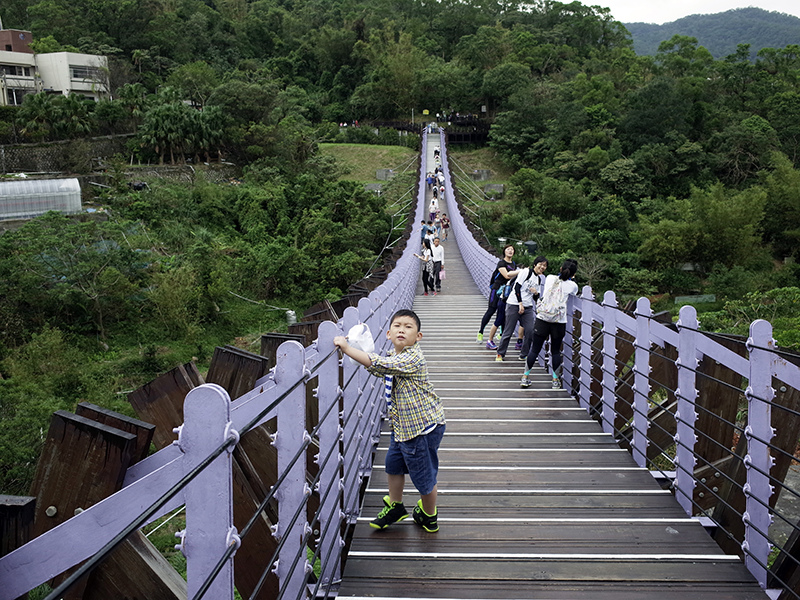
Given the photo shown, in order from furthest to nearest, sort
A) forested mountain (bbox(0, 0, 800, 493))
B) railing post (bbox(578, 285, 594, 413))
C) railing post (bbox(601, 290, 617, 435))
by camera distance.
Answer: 1. forested mountain (bbox(0, 0, 800, 493))
2. railing post (bbox(578, 285, 594, 413))
3. railing post (bbox(601, 290, 617, 435))

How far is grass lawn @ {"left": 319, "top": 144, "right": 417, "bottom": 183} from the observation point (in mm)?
37875

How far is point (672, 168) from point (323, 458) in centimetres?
3668

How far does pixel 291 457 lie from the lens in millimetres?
1918

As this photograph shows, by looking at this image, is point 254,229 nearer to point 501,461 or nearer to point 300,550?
point 501,461

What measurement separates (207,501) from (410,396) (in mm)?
1563

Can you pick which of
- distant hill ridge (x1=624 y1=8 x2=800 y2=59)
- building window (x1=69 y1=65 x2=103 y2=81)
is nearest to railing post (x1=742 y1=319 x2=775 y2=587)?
building window (x1=69 y1=65 x2=103 y2=81)

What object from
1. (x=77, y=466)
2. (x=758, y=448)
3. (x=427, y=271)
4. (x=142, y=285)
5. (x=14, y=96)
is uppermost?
(x=14, y=96)

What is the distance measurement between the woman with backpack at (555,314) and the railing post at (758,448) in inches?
99.1

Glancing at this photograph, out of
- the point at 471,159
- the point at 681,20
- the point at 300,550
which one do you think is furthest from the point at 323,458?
the point at 681,20

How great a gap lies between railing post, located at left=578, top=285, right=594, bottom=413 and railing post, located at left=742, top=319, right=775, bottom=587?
2.07m

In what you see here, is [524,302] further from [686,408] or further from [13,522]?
[13,522]

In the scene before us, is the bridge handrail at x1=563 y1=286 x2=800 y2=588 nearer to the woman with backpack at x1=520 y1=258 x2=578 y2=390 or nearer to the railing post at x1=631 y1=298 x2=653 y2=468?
the railing post at x1=631 y1=298 x2=653 y2=468

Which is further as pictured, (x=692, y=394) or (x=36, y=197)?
(x=36, y=197)

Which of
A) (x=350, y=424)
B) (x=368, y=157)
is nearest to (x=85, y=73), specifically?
(x=368, y=157)
